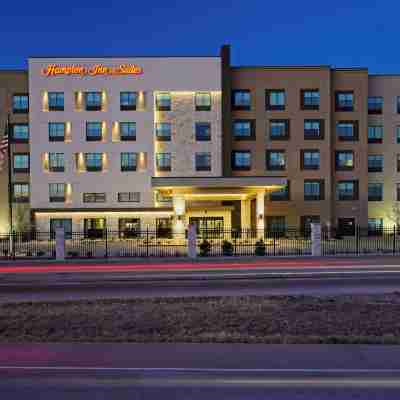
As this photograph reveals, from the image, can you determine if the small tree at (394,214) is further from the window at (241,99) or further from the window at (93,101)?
the window at (93,101)

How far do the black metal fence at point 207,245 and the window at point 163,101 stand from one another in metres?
16.6

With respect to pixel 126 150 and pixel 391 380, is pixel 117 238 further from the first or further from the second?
pixel 391 380

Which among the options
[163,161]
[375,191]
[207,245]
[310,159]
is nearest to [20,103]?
[163,161]

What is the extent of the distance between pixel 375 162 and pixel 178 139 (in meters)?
27.1

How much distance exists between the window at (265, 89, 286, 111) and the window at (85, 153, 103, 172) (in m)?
22.6

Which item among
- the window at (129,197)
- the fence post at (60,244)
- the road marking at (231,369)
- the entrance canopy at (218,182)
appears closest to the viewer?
the road marking at (231,369)

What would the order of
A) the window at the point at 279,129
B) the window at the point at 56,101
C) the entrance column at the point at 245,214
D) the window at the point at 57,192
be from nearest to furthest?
the window at the point at 57,192 → the window at the point at 56,101 → the entrance column at the point at 245,214 → the window at the point at 279,129

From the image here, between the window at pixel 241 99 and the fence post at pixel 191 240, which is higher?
the window at pixel 241 99

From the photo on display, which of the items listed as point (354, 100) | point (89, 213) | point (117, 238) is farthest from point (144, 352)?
point (354, 100)

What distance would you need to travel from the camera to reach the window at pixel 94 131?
47.1 meters

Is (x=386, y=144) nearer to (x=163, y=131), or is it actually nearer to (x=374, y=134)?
(x=374, y=134)

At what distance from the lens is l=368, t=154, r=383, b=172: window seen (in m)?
50.3

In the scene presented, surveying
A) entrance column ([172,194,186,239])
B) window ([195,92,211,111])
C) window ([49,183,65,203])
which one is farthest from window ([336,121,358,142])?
window ([49,183,65,203])

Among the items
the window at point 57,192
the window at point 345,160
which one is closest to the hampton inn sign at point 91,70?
the window at point 57,192
